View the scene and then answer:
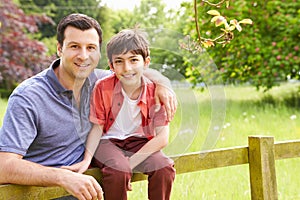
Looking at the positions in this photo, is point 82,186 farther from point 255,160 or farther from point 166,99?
point 255,160

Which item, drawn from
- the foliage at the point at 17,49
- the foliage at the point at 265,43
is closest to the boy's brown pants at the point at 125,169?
the foliage at the point at 265,43

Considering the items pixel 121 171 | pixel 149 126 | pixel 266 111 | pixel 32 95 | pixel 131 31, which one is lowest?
pixel 121 171

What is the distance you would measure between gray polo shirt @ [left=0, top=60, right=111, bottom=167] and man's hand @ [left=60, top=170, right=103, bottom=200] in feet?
0.62

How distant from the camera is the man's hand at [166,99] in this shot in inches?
65.9

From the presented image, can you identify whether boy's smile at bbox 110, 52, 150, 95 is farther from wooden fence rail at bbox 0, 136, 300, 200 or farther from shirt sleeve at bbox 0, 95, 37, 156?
wooden fence rail at bbox 0, 136, 300, 200

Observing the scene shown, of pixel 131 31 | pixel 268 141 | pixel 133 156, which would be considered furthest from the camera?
pixel 268 141

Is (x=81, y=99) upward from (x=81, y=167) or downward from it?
upward

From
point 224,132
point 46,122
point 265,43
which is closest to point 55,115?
point 46,122

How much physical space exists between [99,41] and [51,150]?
401 mm

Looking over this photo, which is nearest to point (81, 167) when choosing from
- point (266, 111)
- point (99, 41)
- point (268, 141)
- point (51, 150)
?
point (51, 150)

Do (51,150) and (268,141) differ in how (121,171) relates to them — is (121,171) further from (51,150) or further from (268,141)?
(268,141)

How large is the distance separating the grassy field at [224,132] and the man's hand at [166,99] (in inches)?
1.5

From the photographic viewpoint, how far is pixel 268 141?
236 cm

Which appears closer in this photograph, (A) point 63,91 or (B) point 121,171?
(B) point 121,171
